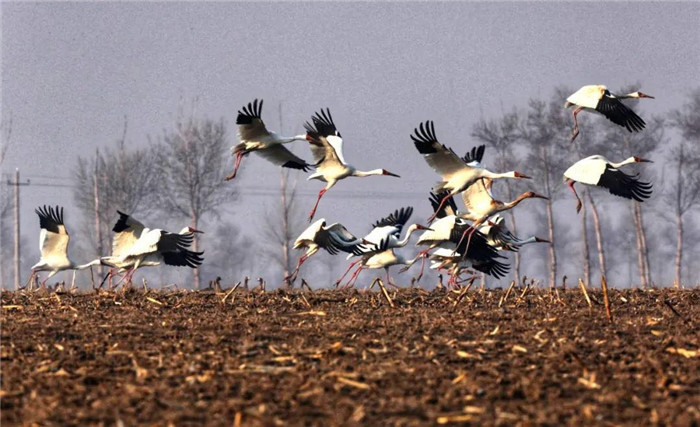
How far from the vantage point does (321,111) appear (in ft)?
52.3

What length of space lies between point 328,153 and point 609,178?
4.42m

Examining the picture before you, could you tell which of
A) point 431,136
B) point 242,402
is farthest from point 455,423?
point 431,136

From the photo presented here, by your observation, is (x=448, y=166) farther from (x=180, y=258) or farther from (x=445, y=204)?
(x=180, y=258)

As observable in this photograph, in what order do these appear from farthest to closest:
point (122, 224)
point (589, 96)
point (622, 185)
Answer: point (589, 96) → point (122, 224) → point (622, 185)

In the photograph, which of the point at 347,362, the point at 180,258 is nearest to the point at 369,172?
the point at 180,258

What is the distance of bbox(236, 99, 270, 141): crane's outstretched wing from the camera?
15469 millimetres

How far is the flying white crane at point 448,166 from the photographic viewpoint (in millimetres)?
13703

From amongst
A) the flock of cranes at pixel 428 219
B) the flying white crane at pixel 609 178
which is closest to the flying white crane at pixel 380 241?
the flock of cranes at pixel 428 219

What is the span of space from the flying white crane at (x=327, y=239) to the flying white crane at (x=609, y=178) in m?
3.39

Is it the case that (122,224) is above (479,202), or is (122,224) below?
below

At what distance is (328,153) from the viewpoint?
15820mm

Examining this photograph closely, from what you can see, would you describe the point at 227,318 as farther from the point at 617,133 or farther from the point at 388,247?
the point at 617,133

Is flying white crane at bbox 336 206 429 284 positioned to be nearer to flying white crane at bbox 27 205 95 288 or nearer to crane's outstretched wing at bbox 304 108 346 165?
crane's outstretched wing at bbox 304 108 346 165

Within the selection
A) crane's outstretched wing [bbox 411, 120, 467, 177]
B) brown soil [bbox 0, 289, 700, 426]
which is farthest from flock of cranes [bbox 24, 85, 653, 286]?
brown soil [bbox 0, 289, 700, 426]
